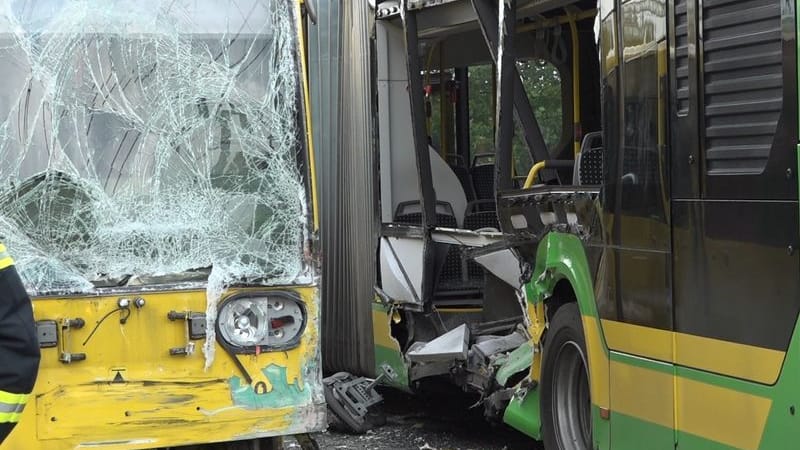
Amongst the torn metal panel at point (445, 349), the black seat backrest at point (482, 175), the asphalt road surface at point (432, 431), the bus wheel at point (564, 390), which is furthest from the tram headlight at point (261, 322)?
the black seat backrest at point (482, 175)

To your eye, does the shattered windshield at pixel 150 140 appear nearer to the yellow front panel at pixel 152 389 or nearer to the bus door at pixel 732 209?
the yellow front panel at pixel 152 389

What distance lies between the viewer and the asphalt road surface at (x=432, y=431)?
788 centimetres

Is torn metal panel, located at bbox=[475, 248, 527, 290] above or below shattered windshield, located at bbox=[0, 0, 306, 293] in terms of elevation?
below

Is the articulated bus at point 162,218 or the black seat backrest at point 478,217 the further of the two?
the black seat backrest at point 478,217

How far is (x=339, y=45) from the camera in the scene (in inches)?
364

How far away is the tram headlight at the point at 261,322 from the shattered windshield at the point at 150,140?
0.33 feet

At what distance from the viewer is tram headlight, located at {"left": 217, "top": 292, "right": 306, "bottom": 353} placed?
203 inches

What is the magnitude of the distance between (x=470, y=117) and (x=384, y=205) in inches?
64.9

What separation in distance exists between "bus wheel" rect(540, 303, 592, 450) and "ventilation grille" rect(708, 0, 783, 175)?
1.83 m

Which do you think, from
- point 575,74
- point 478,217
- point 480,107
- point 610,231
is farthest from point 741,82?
point 480,107

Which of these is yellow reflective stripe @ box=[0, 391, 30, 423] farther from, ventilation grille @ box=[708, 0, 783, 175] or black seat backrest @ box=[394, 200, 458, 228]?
black seat backrest @ box=[394, 200, 458, 228]

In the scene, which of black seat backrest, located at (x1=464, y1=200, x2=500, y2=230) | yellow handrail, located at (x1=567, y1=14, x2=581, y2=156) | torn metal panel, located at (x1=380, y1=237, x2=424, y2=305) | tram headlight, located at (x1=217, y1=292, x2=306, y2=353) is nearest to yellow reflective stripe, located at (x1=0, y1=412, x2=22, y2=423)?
tram headlight, located at (x1=217, y1=292, x2=306, y2=353)

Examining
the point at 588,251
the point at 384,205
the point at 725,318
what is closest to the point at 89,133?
the point at 588,251

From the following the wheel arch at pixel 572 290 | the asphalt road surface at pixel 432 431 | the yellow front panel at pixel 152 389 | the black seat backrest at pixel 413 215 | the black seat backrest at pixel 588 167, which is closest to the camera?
the yellow front panel at pixel 152 389
